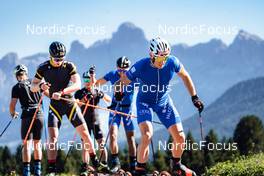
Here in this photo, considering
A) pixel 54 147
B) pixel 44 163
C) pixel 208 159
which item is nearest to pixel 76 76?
pixel 54 147

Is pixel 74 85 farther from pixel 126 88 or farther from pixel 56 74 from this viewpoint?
pixel 126 88

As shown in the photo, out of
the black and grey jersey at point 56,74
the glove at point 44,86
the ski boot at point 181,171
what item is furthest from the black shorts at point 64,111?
the ski boot at point 181,171

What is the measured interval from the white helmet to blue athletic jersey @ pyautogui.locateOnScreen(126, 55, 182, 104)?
0.28 m

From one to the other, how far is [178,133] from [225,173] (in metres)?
3.61

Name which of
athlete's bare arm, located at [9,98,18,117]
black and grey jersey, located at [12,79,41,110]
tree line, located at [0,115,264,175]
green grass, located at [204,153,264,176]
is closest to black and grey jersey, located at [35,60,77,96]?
black and grey jersey, located at [12,79,41,110]

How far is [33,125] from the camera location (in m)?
13.0

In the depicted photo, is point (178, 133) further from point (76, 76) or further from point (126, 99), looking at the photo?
point (126, 99)

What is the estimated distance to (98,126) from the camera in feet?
49.7

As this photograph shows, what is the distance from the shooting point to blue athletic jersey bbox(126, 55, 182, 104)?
1109cm

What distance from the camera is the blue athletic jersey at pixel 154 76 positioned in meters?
11.1

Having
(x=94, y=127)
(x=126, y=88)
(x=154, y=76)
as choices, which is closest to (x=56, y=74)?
(x=154, y=76)

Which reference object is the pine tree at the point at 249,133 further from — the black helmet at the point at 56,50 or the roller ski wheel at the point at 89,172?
the black helmet at the point at 56,50

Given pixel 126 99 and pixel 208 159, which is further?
pixel 208 159

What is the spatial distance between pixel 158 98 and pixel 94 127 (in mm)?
4479
